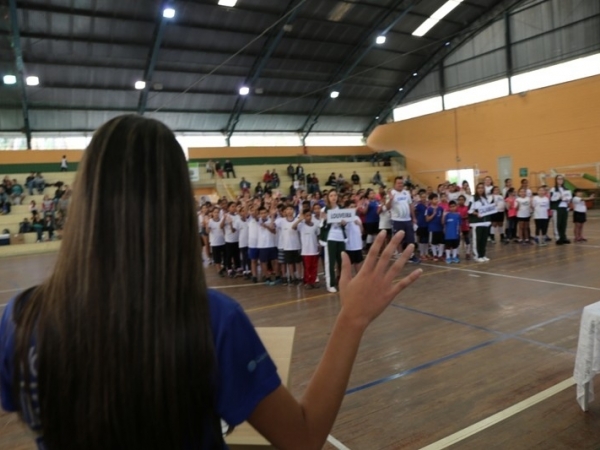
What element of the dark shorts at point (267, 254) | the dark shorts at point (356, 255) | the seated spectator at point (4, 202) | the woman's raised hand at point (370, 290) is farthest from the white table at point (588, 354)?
the seated spectator at point (4, 202)

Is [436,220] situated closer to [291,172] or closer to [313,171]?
[291,172]

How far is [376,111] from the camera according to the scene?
30.3m

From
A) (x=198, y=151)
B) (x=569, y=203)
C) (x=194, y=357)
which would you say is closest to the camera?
(x=194, y=357)

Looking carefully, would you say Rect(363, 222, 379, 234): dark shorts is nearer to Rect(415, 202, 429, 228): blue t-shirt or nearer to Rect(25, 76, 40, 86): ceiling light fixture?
Rect(415, 202, 429, 228): blue t-shirt

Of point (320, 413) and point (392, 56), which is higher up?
point (392, 56)

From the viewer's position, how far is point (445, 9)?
22.2 meters

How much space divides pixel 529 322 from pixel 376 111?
26946 millimetres

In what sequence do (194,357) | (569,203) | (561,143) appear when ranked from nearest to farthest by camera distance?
(194,357), (569,203), (561,143)

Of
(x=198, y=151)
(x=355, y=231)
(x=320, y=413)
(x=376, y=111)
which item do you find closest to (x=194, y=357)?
(x=320, y=413)

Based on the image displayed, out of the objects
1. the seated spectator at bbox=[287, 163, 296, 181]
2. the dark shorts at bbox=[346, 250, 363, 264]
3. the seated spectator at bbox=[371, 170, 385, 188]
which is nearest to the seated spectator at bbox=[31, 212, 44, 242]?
the seated spectator at bbox=[287, 163, 296, 181]

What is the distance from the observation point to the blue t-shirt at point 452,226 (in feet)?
30.8

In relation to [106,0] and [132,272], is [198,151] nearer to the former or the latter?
[106,0]

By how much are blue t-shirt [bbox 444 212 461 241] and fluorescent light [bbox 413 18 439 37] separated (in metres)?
17.4

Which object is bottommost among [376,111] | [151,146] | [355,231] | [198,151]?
[355,231]
